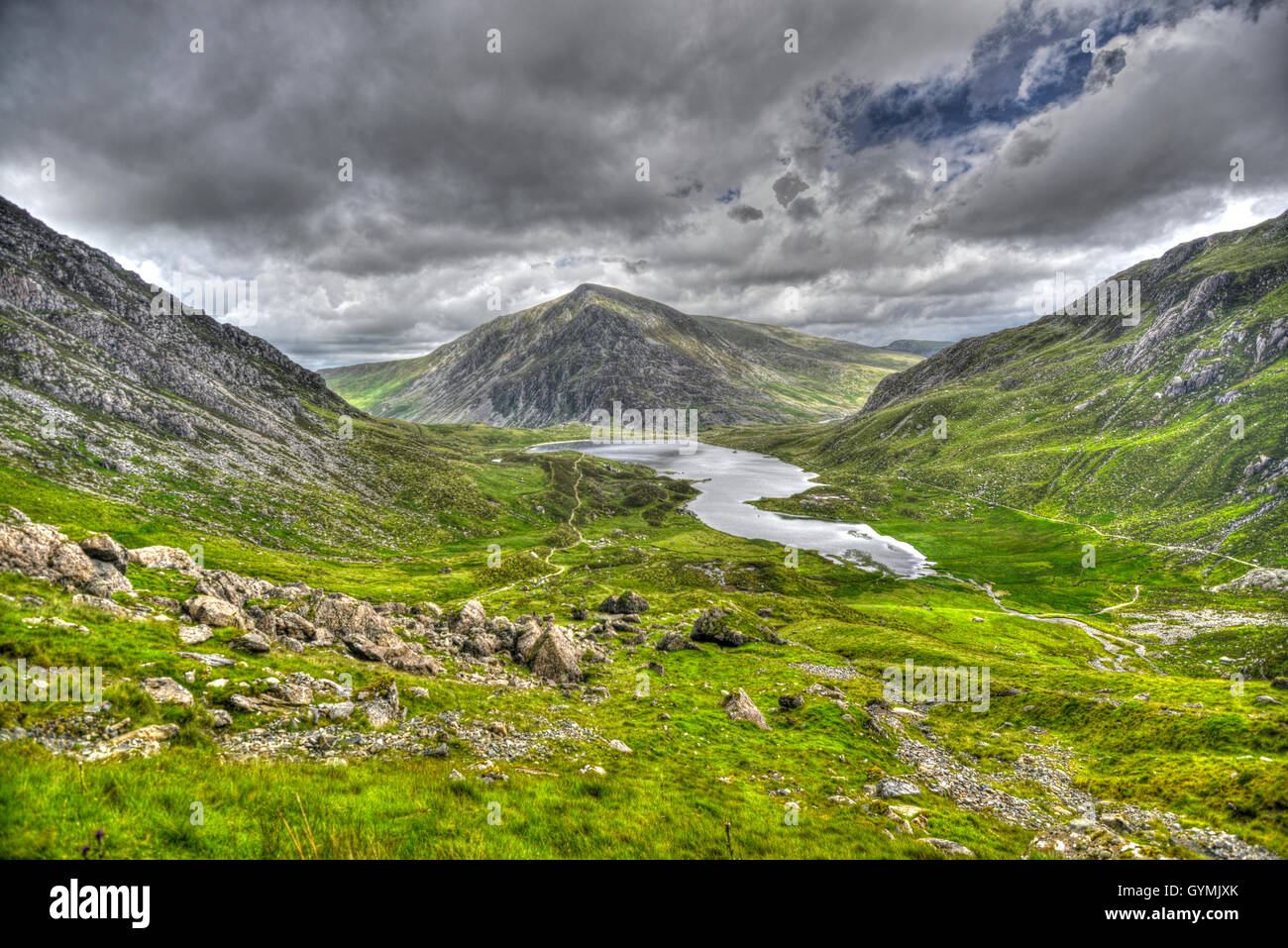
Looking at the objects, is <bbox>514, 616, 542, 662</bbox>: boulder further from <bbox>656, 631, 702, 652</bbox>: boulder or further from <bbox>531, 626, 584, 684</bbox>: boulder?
<bbox>656, 631, 702, 652</bbox>: boulder

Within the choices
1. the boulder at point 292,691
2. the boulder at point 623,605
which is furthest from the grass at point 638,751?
→ the boulder at point 623,605

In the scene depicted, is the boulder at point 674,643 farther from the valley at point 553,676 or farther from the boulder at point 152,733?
the boulder at point 152,733

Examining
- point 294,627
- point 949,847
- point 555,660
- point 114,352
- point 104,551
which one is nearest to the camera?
point 949,847

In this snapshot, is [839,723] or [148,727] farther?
[839,723]

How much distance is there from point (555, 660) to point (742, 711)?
14019 millimetres

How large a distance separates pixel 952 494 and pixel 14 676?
235 metres

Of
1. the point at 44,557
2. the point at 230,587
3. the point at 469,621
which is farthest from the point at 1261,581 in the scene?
the point at 44,557

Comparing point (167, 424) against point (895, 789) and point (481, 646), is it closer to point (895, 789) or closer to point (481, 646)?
point (481, 646)

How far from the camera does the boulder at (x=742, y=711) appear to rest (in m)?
32.2

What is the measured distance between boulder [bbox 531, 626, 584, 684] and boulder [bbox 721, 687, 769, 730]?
11166 millimetres

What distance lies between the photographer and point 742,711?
108 ft
